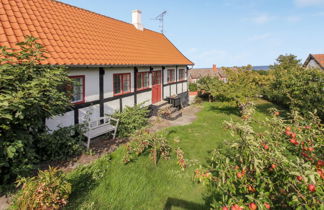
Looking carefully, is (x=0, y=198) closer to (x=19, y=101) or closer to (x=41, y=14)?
(x=19, y=101)

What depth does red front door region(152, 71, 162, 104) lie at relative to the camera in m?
12.2

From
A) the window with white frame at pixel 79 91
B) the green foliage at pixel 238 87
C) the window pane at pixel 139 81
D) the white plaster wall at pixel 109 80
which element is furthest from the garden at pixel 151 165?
the green foliage at pixel 238 87

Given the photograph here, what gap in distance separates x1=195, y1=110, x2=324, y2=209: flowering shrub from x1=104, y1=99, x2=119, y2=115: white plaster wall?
633 centimetres

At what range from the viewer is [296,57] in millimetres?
38344

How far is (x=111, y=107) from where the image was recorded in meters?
8.60

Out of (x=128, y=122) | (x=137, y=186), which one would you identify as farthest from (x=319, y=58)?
(x=137, y=186)

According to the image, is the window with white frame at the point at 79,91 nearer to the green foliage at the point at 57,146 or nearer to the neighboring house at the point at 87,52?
the neighboring house at the point at 87,52

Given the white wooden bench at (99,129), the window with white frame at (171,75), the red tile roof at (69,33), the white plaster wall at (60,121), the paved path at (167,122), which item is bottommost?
the paved path at (167,122)

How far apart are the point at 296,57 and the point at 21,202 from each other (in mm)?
48027

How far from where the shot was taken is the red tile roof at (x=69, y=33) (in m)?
6.02

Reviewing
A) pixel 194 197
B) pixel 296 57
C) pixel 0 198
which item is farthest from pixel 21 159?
pixel 296 57

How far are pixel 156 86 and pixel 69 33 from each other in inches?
245

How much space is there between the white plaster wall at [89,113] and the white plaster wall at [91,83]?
13.9 inches

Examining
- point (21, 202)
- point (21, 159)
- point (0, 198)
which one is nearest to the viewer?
point (21, 202)
